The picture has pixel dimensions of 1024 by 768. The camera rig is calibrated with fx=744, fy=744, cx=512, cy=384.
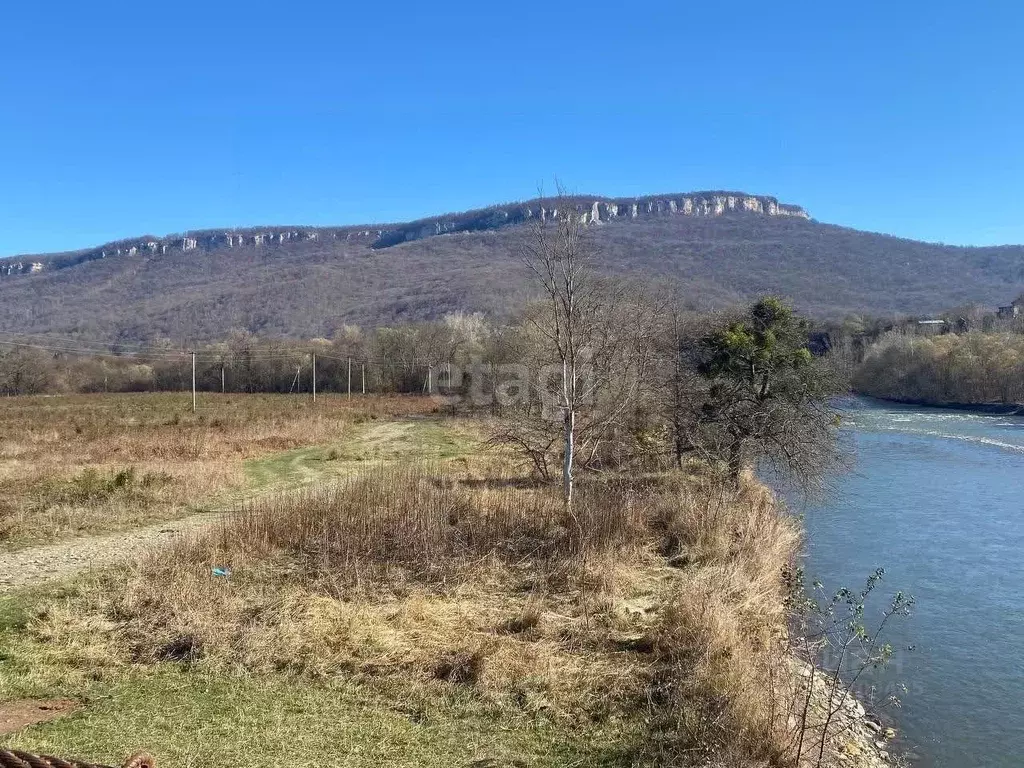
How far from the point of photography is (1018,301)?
86.2 meters

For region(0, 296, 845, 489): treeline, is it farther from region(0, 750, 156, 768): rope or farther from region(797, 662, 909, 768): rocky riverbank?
region(0, 750, 156, 768): rope

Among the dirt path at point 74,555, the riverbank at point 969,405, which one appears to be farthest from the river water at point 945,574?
the riverbank at point 969,405

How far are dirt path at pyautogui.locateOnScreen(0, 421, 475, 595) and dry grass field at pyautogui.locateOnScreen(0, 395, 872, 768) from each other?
773mm

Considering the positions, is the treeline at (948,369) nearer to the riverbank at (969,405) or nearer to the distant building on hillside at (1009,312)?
the riverbank at (969,405)

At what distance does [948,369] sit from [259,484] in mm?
49522

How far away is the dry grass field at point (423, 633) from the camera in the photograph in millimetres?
5492

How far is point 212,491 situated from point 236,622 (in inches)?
364

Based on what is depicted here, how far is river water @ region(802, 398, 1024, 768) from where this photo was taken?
787 cm

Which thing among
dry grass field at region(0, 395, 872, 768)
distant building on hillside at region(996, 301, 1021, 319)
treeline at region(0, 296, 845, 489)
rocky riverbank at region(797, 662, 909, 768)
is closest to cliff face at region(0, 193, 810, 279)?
distant building on hillside at region(996, 301, 1021, 319)

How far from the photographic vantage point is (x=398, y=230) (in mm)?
191500

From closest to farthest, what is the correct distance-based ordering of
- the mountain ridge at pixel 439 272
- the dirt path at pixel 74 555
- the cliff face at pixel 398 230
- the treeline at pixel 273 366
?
the dirt path at pixel 74 555, the treeline at pixel 273 366, the mountain ridge at pixel 439 272, the cliff face at pixel 398 230

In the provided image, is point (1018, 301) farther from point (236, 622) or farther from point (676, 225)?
point (236, 622)

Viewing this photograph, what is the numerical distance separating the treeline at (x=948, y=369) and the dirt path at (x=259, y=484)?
36.6m

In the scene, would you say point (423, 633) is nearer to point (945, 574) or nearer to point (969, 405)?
point (945, 574)
